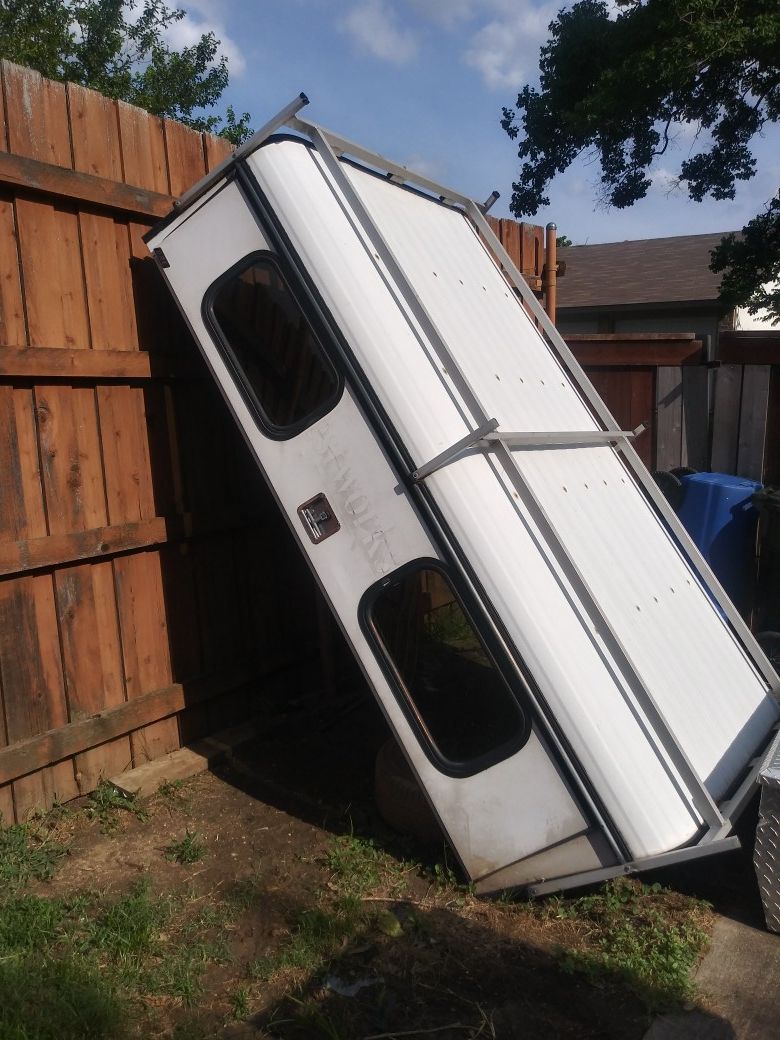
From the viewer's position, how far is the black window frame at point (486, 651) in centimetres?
330

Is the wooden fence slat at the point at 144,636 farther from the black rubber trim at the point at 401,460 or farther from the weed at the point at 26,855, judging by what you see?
the black rubber trim at the point at 401,460

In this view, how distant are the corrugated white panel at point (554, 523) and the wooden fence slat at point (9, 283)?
1.10 m

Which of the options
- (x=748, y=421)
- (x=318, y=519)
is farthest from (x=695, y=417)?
(x=318, y=519)

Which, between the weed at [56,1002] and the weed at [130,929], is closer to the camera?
the weed at [56,1002]

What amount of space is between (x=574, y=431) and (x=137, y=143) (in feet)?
8.62

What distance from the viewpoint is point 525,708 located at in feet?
10.8

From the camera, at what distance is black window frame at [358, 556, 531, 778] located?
10.8 ft

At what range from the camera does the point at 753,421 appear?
740cm

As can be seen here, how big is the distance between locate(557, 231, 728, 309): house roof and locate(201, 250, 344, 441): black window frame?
16959mm

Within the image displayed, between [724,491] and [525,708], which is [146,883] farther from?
[724,491]

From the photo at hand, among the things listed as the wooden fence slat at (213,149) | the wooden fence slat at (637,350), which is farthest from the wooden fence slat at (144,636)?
the wooden fence slat at (637,350)

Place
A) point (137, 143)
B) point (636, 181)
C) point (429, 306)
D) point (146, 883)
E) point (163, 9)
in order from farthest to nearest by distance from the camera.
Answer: point (163, 9)
point (636, 181)
point (137, 143)
point (429, 306)
point (146, 883)

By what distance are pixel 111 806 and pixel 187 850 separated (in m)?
0.56

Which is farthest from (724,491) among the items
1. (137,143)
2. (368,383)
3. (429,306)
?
(137,143)
